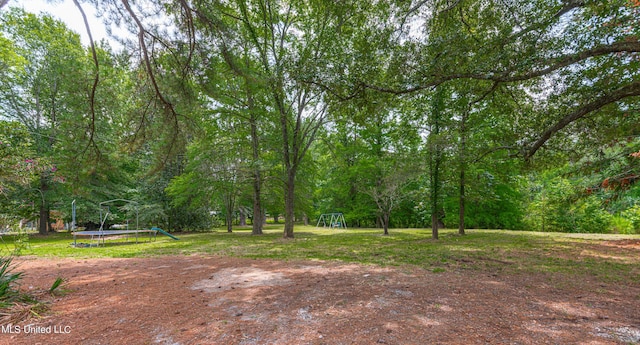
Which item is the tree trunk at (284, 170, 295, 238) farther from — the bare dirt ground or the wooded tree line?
the bare dirt ground

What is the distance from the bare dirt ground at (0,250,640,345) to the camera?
2535 mm

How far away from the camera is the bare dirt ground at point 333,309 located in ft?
8.32

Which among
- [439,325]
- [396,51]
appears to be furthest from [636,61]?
[439,325]

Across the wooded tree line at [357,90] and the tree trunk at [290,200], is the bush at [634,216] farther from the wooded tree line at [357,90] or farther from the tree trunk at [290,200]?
the tree trunk at [290,200]

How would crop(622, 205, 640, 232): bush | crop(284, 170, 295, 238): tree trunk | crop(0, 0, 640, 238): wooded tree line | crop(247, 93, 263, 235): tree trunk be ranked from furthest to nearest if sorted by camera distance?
crop(622, 205, 640, 232): bush
crop(247, 93, 263, 235): tree trunk
crop(284, 170, 295, 238): tree trunk
crop(0, 0, 640, 238): wooded tree line

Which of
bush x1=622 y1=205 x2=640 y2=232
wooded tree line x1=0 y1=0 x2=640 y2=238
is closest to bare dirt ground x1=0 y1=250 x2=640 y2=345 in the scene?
wooded tree line x1=0 y1=0 x2=640 y2=238

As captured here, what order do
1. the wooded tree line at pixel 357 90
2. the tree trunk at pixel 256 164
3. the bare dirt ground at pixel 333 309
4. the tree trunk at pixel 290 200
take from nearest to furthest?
the bare dirt ground at pixel 333 309 → the wooded tree line at pixel 357 90 → the tree trunk at pixel 290 200 → the tree trunk at pixel 256 164

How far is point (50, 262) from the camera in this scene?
6.81 metres

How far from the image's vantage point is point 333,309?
325 centimetres

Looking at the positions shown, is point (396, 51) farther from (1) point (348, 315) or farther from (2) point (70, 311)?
(2) point (70, 311)

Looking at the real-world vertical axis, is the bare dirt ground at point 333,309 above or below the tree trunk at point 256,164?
below

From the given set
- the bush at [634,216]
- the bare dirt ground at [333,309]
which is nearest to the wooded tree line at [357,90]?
the bush at [634,216]

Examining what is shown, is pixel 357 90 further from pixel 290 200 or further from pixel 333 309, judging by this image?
pixel 290 200

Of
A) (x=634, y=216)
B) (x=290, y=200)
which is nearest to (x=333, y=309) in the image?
(x=290, y=200)
